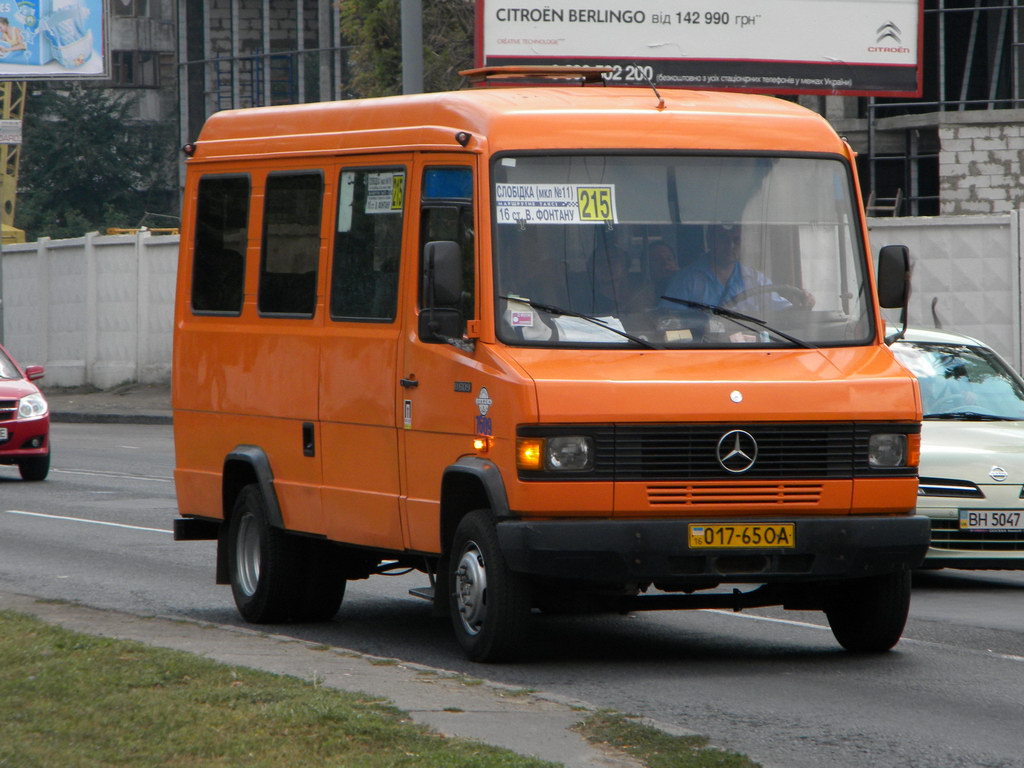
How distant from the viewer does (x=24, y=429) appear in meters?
20.6

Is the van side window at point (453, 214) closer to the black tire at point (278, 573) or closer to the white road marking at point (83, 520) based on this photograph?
the black tire at point (278, 573)

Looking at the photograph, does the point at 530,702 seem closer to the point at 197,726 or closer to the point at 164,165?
the point at 197,726

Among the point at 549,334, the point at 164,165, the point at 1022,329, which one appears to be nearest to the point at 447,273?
the point at 549,334

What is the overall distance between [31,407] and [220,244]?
419 inches

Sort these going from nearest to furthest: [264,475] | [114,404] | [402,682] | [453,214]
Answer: [402,682] → [453,214] → [264,475] → [114,404]

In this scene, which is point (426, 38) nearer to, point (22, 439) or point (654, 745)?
point (22, 439)

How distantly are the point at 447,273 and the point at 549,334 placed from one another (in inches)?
20.5

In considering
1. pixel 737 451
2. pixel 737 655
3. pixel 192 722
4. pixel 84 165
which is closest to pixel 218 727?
pixel 192 722

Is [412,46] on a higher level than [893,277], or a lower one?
higher

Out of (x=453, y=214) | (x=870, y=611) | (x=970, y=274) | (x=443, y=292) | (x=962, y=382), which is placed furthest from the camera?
(x=970, y=274)

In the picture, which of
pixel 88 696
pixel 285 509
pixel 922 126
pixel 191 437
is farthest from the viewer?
pixel 922 126

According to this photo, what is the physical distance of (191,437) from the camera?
1099 cm

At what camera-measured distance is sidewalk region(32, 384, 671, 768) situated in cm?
647

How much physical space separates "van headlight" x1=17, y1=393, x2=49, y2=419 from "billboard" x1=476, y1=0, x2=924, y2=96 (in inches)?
384
